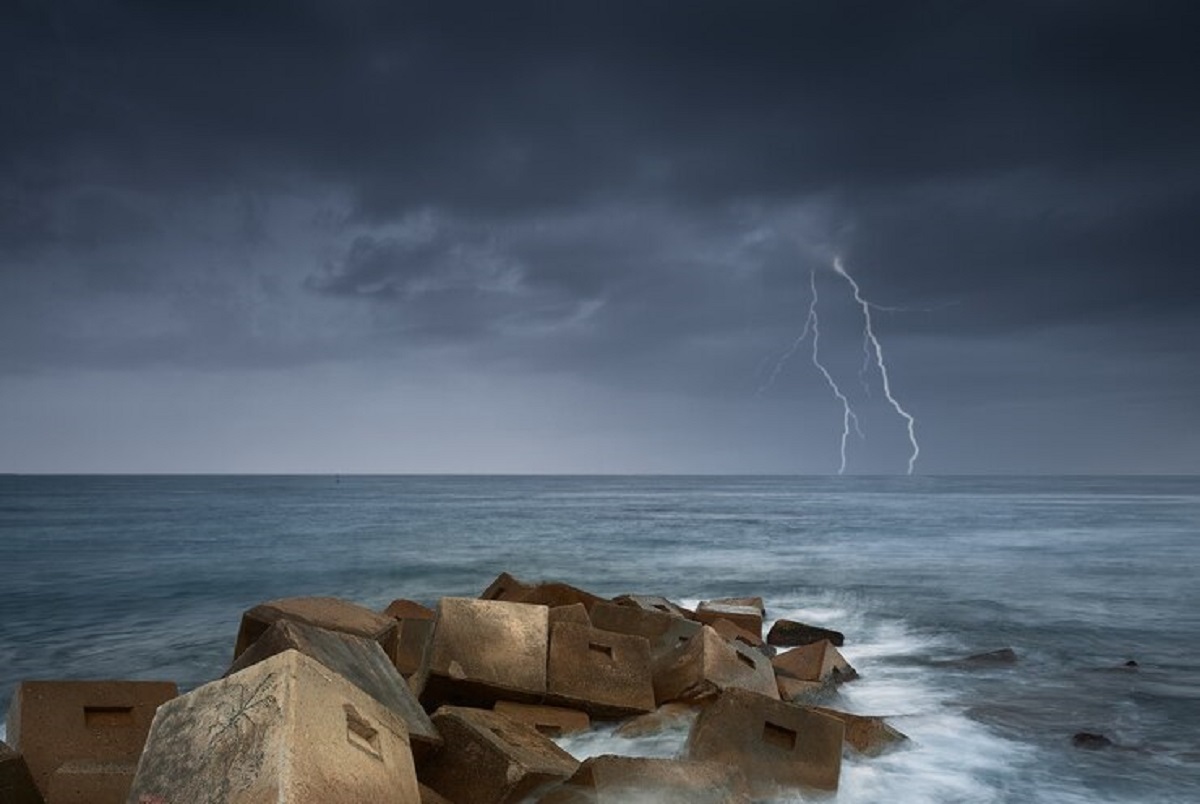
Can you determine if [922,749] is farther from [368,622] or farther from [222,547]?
[222,547]

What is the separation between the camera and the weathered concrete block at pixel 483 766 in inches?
167

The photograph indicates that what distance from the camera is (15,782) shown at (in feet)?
12.4

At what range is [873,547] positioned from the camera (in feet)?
111

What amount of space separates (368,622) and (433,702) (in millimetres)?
1120

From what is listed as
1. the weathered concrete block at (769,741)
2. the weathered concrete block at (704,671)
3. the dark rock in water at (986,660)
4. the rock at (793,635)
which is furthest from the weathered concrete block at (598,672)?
the dark rock in water at (986,660)

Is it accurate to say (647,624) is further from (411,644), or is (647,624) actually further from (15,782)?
(15,782)

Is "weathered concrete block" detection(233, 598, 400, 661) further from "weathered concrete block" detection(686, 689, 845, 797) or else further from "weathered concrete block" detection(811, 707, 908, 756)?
"weathered concrete block" detection(811, 707, 908, 756)

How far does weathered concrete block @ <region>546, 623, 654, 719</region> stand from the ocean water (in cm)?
25

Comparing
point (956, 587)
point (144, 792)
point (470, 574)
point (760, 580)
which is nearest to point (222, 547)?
point (470, 574)

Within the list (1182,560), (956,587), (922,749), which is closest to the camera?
(922,749)

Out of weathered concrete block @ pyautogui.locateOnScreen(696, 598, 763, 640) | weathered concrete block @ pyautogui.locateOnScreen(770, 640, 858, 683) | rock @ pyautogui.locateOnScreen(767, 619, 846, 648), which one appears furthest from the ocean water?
weathered concrete block @ pyautogui.locateOnScreen(696, 598, 763, 640)

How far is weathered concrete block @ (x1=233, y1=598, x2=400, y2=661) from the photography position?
6.32 m

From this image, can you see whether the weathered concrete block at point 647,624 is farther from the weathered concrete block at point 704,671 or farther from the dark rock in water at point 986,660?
the dark rock in water at point 986,660

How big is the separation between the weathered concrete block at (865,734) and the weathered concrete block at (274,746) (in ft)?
14.6
